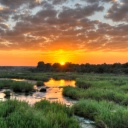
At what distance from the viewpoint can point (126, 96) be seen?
23.6m

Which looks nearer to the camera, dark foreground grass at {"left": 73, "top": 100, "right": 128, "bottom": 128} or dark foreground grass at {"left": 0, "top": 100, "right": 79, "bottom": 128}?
dark foreground grass at {"left": 0, "top": 100, "right": 79, "bottom": 128}

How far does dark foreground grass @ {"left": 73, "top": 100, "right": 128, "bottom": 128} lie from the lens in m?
13.6

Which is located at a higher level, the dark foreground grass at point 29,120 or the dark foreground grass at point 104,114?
the dark foreground grass at point 29,120

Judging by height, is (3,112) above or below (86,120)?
above

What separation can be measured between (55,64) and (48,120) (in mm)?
146888

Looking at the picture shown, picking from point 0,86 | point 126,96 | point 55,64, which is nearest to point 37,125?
point 126,96

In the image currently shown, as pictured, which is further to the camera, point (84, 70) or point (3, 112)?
point (84, 70)

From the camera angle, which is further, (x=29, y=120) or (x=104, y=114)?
(x=104, y=114)

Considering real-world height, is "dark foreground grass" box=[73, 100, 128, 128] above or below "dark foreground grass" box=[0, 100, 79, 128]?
below

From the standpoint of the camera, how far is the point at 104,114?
587 inches

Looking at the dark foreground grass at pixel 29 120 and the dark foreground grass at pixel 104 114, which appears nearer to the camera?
the dark foreground grass at pixel 29 120

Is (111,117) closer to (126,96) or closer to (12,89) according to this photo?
(126,96)

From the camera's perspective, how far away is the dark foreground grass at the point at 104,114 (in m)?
13.6

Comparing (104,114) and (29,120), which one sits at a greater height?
(29,120)
